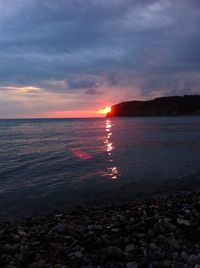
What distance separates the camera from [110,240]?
30.8 ft

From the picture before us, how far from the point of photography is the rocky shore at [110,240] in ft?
26.8

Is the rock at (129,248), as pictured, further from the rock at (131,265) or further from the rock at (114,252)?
the rock at (131,265)

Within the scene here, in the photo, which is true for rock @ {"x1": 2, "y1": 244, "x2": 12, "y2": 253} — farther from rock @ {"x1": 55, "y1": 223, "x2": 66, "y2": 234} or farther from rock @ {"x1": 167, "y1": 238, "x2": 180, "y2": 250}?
rock @ {"x1": 167, "y1": 238, "x2": 180, "y2": 250}

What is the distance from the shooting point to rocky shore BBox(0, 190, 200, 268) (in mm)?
8164

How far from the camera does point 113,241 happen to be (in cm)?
929

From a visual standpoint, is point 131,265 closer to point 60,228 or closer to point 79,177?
point 60,228

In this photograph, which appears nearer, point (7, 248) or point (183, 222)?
point (7, 248)

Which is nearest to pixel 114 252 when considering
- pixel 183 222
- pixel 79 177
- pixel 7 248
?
pixel 7 248

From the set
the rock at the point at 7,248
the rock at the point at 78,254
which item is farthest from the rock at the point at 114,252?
the rock at the point at 7,248

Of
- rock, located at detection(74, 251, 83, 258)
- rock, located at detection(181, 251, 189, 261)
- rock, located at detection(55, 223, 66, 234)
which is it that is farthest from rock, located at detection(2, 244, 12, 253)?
rock, located at detection(181, 251, 189, 261)

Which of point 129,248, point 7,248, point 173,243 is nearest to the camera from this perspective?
point 129,248

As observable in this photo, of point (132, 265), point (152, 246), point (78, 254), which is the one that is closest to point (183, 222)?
point (152, 246)

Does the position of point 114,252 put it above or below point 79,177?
above

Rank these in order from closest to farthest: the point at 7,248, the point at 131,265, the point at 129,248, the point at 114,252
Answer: the point at 131,265 < the point at 114,252 < the point at 129,248 < the point at 7,248
